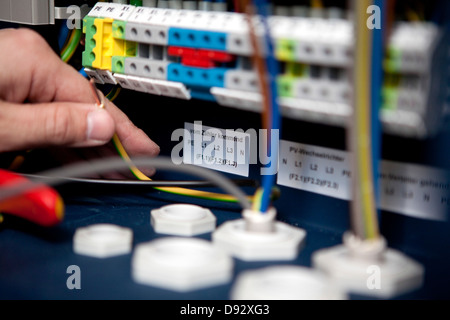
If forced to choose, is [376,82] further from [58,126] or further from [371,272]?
[58,126]

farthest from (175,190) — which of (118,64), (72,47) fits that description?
A: (72,47)

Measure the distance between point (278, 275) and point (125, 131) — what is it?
1.37 feet

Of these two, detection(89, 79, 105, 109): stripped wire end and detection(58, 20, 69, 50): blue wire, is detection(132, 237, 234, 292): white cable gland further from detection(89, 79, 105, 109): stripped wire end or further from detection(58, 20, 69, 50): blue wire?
detection(58, 20, 69, 50): blue wire

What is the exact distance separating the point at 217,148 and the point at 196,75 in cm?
15

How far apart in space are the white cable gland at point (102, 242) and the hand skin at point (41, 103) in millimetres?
154

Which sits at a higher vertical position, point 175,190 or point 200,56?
point 200,56

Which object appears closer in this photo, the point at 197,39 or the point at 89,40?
the point at 197,39

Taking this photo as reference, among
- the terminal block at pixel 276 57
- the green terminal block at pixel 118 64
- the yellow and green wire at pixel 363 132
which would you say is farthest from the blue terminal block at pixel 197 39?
the yellow and green wire at pixel 363 132

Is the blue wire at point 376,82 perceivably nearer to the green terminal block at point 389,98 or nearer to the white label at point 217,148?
the green terminal block at point 389,98

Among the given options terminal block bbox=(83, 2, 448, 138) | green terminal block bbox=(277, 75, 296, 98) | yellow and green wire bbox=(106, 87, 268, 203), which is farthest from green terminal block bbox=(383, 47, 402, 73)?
yellow and green wire bbox=(106, 87, 268, 203)

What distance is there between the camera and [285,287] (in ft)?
1.50

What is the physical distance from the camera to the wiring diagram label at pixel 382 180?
22.7 inches

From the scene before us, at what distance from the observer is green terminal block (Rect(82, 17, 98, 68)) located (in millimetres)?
779

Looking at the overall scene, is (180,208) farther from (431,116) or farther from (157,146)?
(431,116)
